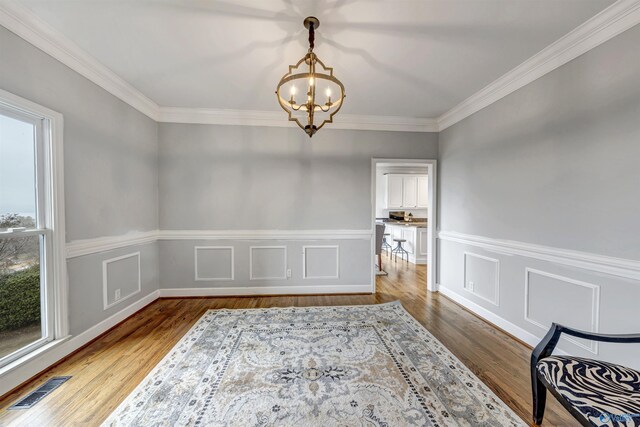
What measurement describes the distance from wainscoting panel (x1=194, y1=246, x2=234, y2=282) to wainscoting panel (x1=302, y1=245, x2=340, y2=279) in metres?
1.09

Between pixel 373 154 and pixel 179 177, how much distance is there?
112 inches

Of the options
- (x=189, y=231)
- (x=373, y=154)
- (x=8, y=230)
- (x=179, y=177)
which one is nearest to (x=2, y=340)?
(x=8, y=230)

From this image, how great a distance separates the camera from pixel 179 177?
11.6ft

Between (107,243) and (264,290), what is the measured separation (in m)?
1.96

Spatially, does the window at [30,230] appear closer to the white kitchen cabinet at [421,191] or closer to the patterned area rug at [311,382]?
the patterned area rug at [311,382]

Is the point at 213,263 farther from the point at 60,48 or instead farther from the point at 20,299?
the point at 60,48

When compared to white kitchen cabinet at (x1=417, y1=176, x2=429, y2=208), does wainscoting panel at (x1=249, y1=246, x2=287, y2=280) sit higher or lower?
lower

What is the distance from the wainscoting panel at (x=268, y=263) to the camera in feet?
12.1

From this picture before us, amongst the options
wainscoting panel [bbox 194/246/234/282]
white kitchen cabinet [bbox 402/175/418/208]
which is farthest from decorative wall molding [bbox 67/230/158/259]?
white kitchen cabinet [bbox 402/175/418/208]

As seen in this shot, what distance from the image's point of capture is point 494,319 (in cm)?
282

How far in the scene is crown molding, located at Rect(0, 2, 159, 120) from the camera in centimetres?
174

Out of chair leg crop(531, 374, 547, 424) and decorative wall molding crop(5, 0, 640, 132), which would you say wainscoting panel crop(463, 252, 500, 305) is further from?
decorative wall molding crop(5, 0, 640, 132)

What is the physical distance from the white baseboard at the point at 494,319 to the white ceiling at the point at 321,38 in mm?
2594

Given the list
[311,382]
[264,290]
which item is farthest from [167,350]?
[264,290]
